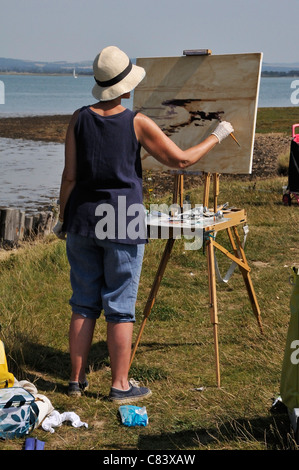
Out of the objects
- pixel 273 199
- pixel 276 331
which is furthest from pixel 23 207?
pixel 276 331

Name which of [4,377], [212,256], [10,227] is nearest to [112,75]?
[212,256]

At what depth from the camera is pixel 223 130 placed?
15.7ft

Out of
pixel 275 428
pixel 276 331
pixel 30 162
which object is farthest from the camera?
pixel 30 162

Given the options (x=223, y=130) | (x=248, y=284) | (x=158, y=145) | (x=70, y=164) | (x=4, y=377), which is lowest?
(x=4, y=377)

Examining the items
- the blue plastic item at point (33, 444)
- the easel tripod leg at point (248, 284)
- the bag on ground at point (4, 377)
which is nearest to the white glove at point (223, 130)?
the easel tripod leg at point (248, 284)

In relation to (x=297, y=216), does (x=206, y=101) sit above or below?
above

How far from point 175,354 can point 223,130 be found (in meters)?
1.77

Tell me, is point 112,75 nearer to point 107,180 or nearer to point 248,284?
point 107,180

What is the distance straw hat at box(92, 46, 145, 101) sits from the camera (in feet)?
Result: 13.5

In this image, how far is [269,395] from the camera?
14.1ft

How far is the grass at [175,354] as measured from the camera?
3.89 meters

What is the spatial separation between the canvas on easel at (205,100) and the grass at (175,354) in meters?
1.43
